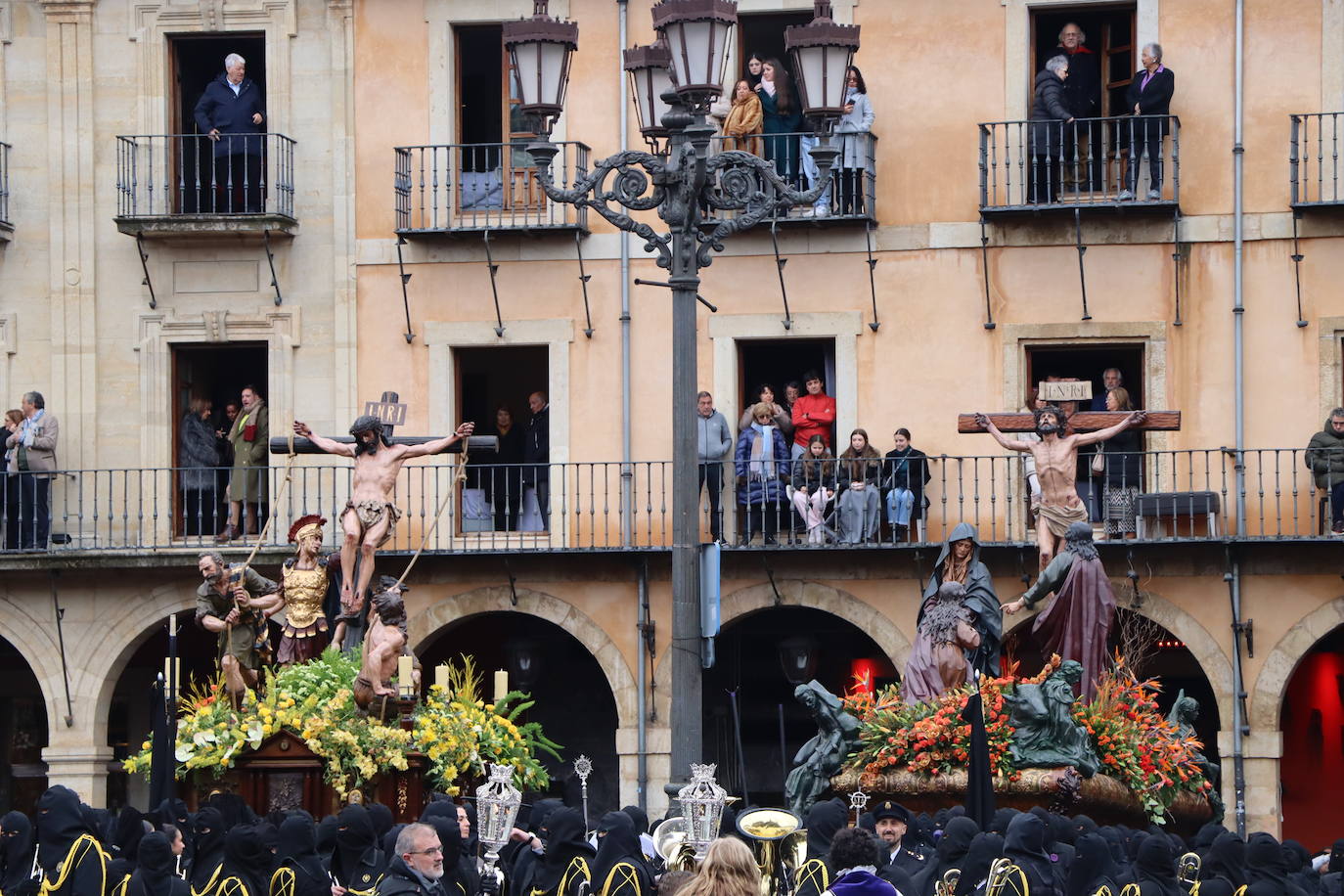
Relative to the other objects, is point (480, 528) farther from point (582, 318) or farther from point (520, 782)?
point (520, 782)

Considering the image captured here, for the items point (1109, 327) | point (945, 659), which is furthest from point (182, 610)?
point (945, 659)

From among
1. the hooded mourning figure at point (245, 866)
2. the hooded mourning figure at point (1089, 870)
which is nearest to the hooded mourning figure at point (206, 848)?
the hooded mourning figure at point (245, 866)

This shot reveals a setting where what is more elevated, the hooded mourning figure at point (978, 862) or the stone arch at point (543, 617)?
the stone arch at point (543, 617)

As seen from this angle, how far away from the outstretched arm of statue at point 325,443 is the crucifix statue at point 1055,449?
556cm

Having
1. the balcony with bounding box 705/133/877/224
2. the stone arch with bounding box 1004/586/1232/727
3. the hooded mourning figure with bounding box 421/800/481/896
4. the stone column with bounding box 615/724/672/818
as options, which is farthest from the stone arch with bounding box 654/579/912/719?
the hooded mourning figure with bounding box 421/800/481/896

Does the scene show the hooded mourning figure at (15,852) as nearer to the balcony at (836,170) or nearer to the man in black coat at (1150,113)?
the balcony at (836,170)

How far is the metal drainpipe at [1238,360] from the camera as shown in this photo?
94.0ft

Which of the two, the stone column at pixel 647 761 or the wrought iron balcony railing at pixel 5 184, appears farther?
the wrought iron balcony railing at pixel 5 184

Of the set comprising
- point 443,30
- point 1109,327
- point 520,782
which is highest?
point 443,30

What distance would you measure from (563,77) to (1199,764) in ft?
24.3

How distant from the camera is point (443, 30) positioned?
102 ft

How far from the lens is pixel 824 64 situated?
1798cm

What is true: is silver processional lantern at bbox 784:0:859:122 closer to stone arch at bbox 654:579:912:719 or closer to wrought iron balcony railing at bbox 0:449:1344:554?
wrought iron balcony railing at bbox 0:449:1344:554

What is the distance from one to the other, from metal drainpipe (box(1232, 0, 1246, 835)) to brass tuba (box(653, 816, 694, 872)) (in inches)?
561
